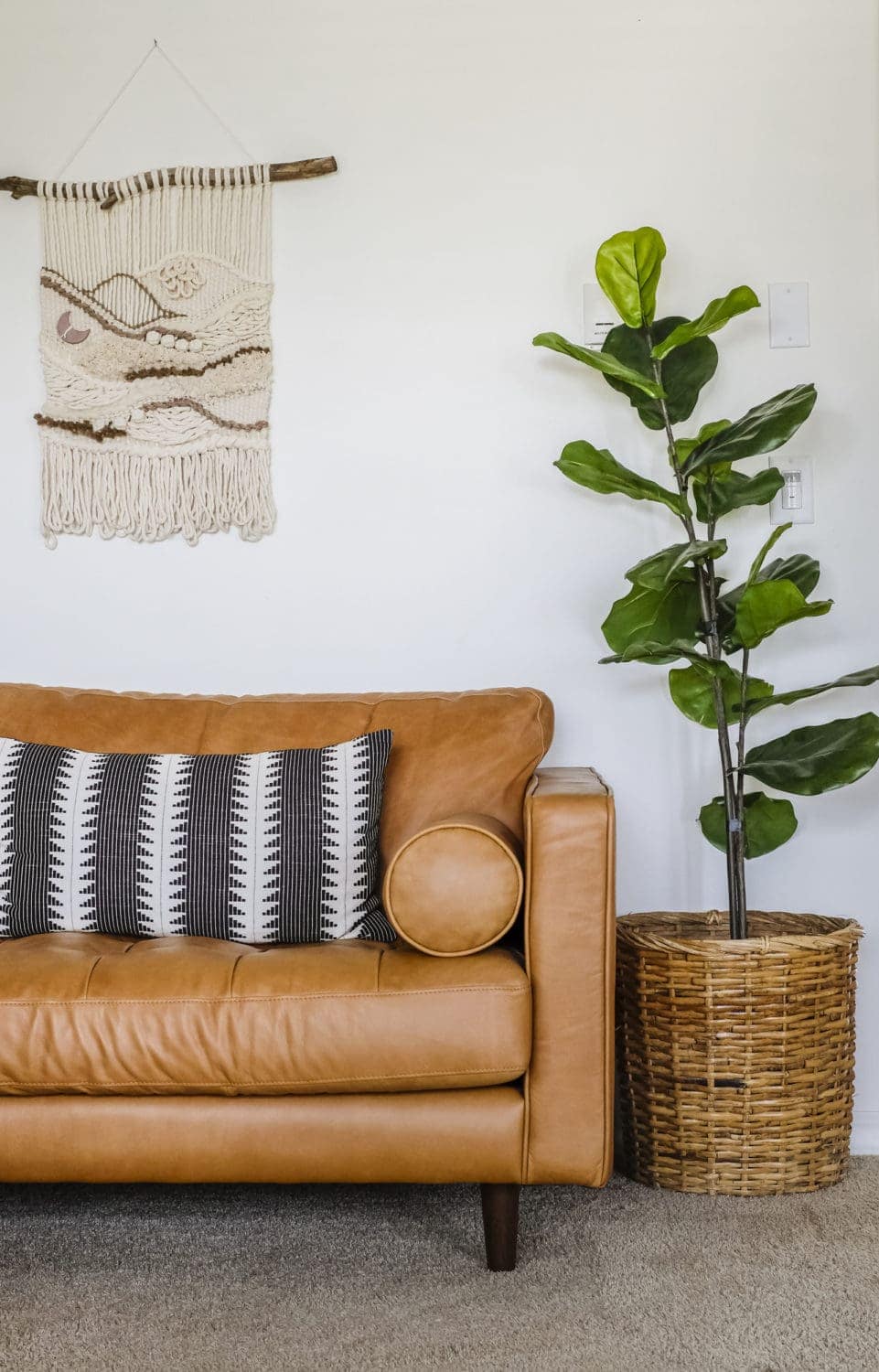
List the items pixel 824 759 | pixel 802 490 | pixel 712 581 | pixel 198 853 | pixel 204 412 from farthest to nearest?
pixel 204 412 → pixel 802 490 → pixel 712 581 → pixel 824 759 → pixel 198 853

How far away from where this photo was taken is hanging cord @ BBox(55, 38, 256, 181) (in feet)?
8.53

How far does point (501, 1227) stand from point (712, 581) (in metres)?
1.13

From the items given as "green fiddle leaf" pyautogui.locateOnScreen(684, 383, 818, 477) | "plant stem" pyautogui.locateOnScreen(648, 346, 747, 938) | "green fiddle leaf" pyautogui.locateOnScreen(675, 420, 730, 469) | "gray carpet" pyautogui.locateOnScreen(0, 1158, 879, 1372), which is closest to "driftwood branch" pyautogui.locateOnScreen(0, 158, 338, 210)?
"plant stem" pyautogui.locateOnScreen(648, 346, 747, 938)

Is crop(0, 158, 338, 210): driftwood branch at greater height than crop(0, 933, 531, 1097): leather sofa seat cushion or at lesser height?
greater

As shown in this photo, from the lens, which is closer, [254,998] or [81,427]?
[254,998]

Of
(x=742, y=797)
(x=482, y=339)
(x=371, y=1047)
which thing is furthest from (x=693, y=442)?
(x=371, y=1047)

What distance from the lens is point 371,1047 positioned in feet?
5.42

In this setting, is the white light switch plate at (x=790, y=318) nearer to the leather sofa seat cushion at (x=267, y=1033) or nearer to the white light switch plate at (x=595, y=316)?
the white light switch plate at (x=595, y=316)

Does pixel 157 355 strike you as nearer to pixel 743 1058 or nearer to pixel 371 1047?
pixel 371 1047

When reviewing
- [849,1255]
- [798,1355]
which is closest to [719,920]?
[849,1255]

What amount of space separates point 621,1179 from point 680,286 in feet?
5.65

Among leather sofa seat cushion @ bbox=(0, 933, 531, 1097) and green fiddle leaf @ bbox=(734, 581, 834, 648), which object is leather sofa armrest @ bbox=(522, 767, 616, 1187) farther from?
green fiddle leaf @ bbox=(734, 581, 834, 648)

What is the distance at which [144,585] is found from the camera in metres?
2.62

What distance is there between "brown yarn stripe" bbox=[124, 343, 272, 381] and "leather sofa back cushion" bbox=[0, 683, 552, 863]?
72cm
